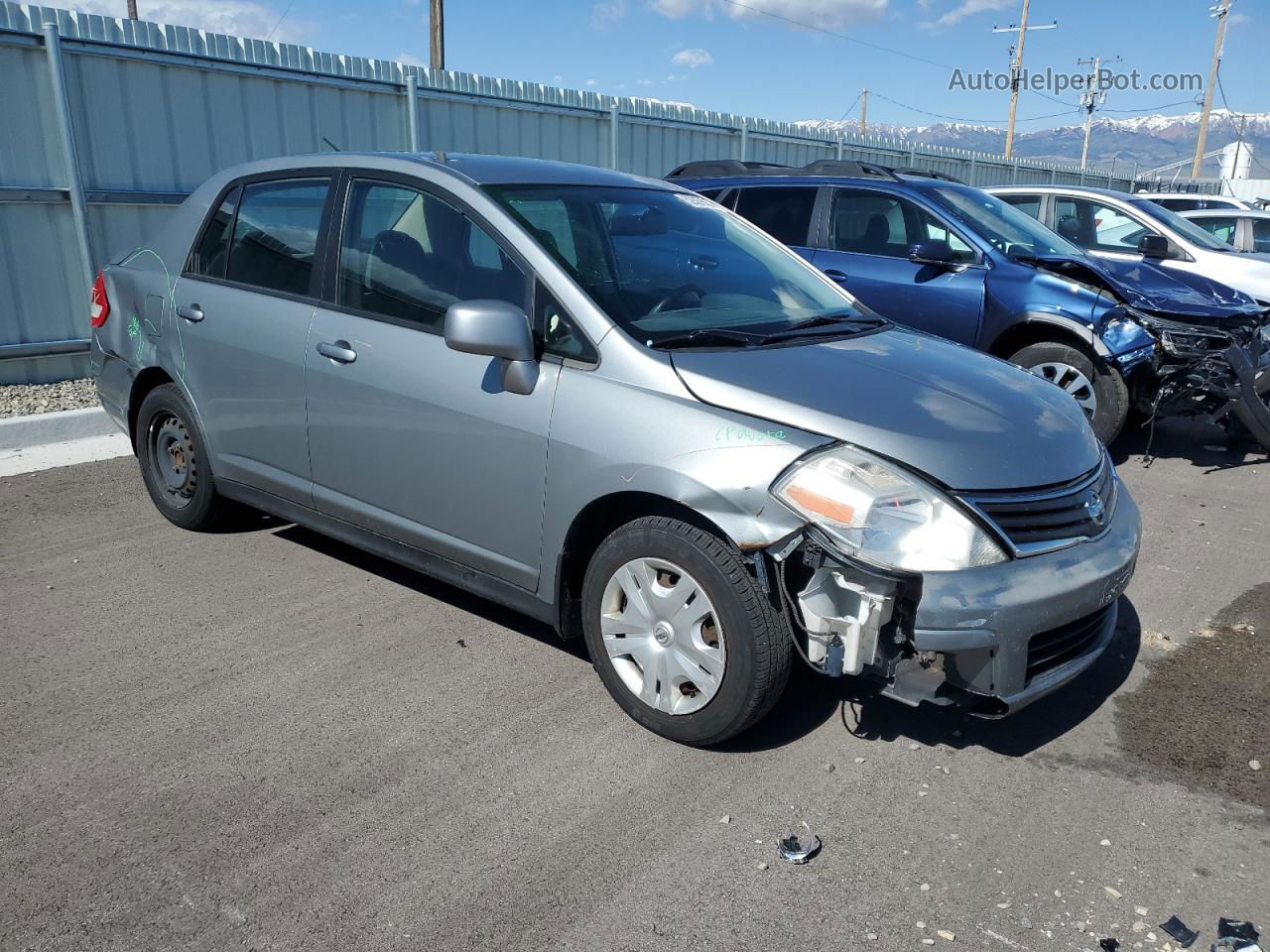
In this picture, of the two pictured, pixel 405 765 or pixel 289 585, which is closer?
pixel 405 765

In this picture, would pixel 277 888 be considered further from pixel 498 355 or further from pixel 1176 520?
pixel 1176 520

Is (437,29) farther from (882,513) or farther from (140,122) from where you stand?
(882,513)

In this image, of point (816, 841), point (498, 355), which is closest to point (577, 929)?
point (816, 841)

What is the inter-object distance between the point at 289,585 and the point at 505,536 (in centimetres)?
151

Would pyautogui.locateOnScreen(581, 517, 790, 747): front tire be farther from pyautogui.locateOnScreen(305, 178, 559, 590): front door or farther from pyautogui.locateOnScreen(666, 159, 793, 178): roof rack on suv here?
pyautogui.locateOnScreen(666, 159, 793, 178): roof rack on suv

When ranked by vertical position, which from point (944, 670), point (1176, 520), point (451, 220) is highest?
point (451, 220)

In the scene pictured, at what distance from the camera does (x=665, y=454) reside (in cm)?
319

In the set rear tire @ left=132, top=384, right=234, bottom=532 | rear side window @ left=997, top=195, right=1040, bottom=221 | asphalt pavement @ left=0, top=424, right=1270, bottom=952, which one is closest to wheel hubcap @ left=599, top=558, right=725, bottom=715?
asphalt pavement @ left=0, top=424, right=1270, bottom=952

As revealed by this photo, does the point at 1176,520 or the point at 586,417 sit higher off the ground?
the point at 586,417

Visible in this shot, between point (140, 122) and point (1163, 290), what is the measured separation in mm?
7842

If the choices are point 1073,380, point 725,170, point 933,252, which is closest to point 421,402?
point 933,252

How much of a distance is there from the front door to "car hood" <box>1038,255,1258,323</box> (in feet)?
15.8

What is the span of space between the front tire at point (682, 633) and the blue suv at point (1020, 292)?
4287 mm

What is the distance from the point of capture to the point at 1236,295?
751cm
